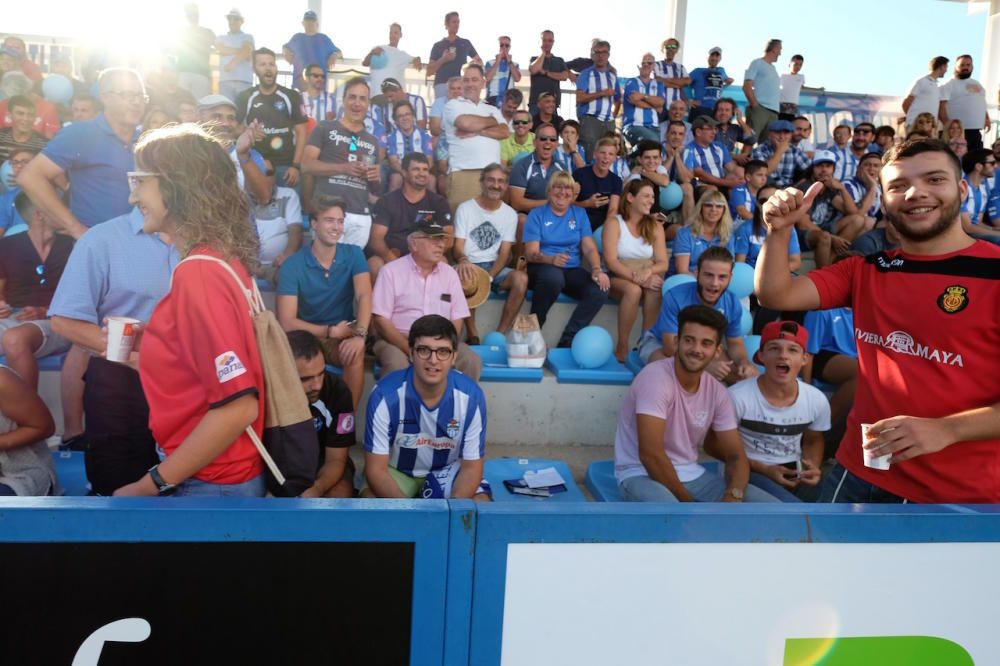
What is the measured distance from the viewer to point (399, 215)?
605 centimetres

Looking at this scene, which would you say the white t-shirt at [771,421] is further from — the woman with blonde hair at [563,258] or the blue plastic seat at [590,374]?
the woman with blonde hair at [563,258]

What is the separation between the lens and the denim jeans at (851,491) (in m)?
2.14

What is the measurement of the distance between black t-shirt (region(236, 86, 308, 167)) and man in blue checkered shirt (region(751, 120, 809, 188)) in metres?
5.46

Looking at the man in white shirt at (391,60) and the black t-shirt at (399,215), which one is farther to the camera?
the man in white shirt at (391,60)

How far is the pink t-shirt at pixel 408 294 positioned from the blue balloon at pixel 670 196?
337 cm

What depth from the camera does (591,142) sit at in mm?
8594

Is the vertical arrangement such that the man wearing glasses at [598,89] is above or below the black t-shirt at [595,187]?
above

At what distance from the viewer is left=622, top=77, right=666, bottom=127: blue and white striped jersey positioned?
9250 mm

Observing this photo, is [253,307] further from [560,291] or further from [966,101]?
[966,101]

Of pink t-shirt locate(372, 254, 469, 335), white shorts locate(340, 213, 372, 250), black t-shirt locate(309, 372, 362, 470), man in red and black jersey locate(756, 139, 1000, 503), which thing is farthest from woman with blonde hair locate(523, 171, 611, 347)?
man in red and black jersey locate(756, 139, 1000, 503)

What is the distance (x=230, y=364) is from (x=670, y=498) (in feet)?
9.31

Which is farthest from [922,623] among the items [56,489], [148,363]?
[56,489]

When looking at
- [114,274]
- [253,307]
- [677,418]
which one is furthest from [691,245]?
[253,307]

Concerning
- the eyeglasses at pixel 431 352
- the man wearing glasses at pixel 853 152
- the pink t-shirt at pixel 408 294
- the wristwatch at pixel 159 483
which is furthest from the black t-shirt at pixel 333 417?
the man wearing glasses at pixel 853 152
